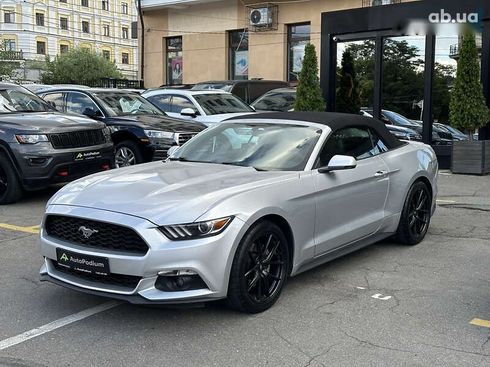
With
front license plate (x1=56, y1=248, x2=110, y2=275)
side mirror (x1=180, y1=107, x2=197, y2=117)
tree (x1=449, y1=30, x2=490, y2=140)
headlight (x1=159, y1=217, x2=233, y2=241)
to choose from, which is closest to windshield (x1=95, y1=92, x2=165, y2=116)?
side mirror (x1=180, y1=107, x2=197, y2=117)

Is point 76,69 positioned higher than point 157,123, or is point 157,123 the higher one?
point 76,69

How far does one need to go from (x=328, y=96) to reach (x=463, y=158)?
4.07m

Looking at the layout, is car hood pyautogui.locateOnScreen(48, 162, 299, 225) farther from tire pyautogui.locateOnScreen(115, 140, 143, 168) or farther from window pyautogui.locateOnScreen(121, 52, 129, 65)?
window pyautogui.locateOnScreen(121, 52, 129, 65)

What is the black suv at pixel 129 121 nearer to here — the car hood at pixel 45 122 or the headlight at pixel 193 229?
the car hood at pixel 45 122

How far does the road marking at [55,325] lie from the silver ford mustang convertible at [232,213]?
0.29 metres

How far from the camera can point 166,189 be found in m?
4.52

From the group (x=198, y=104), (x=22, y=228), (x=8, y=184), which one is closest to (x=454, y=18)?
(x=198, y=104)

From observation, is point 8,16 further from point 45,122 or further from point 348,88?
point 45,122

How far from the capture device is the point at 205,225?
4.12 meters

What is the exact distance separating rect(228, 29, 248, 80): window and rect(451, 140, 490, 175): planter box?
53.4 ft

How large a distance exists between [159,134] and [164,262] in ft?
21.2

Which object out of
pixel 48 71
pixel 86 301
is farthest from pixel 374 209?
pixel 48 71

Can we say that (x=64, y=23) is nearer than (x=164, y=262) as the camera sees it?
No

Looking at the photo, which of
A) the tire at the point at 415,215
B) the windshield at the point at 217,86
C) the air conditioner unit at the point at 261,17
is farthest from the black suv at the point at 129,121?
the air conditioner unit at the point at 261,17
